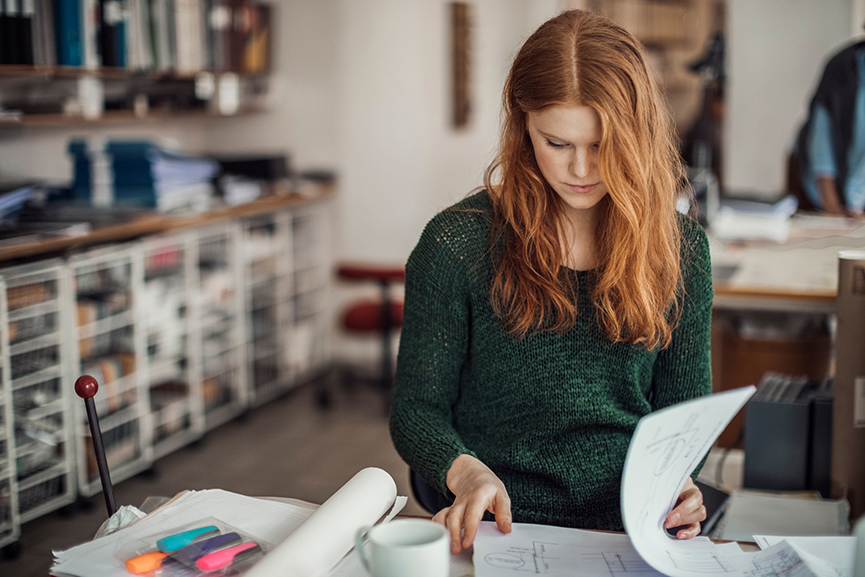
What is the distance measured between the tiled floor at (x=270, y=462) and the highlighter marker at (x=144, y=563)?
4.84 ft

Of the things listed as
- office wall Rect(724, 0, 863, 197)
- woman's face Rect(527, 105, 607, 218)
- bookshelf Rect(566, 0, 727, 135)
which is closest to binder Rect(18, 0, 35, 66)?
woman's face Rect(527, 105, 607, 218)

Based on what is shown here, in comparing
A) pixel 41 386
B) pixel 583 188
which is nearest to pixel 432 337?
pixel 583 188

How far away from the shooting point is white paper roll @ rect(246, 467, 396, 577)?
2.48 feet

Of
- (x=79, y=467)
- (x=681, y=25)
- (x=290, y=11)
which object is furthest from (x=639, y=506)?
(x=681, y=25)

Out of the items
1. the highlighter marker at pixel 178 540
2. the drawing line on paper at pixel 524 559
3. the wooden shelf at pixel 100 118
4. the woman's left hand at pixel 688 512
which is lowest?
the woman's left hand at pixel 688 512

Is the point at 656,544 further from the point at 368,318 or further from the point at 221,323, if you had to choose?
the point at 368,318

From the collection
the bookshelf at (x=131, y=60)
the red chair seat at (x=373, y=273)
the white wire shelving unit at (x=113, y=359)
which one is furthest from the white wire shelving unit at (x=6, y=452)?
the red chair seat at (x=373, y=273)

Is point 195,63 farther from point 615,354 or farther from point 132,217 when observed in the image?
point 615,354

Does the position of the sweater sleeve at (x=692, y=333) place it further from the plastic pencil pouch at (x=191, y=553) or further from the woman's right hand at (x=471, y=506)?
the plastic pencil pouch at (x=191, y=553)

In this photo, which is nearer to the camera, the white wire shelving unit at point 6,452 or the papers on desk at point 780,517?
the papers on desk at point 780,517

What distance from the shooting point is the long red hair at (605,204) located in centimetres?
104

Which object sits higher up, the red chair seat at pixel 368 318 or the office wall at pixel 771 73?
the office wall at pixel 771 73

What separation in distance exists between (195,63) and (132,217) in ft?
2.94

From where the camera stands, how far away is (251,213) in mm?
3152
